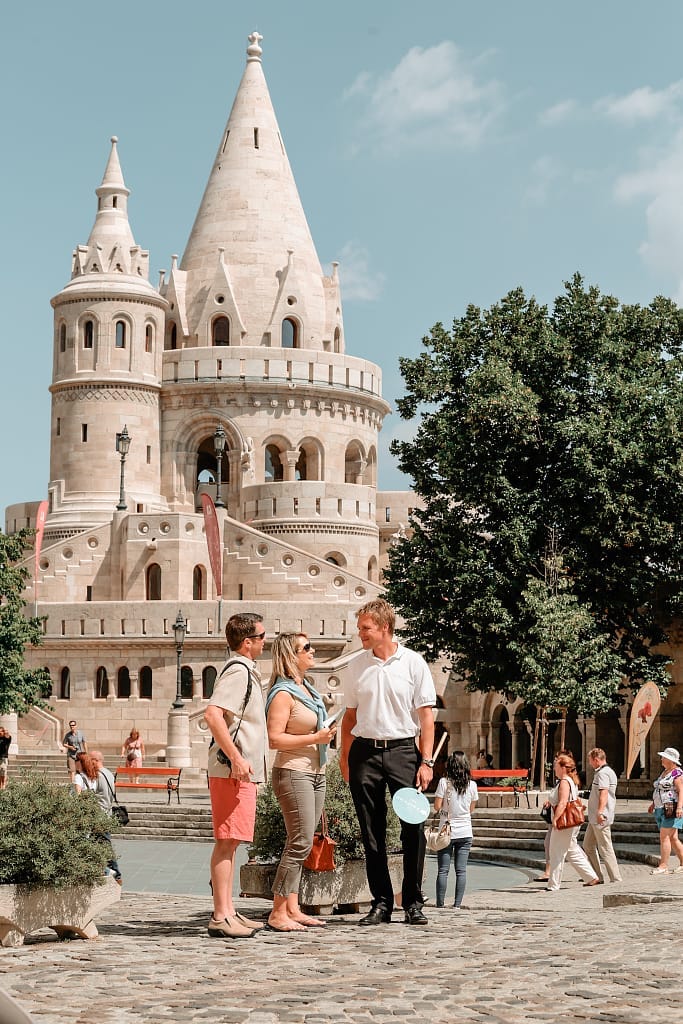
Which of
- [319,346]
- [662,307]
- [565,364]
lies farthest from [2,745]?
[319,346]

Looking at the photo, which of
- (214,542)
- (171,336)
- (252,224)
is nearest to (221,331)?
(171,336)

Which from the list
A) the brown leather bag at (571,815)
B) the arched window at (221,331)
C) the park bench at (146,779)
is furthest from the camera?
the arched window at (221,331)

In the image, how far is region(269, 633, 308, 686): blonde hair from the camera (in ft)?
28.6

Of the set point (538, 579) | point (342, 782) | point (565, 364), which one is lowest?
point (342, 782)

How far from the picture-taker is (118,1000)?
263 inches

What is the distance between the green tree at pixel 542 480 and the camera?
2752cm

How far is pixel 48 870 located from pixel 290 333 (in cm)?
4932

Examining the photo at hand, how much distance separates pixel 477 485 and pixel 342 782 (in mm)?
18085

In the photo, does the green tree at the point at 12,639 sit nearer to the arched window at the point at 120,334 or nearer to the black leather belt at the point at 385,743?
the arched window at the point at 120,334

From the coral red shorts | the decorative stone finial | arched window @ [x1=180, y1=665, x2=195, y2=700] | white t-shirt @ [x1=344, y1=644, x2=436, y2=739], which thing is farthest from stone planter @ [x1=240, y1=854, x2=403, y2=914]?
the decorative stone finial

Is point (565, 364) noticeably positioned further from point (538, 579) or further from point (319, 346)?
point (319, 346)

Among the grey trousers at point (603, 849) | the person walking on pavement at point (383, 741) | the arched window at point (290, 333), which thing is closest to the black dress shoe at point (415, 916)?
the person walking on pavement at point (383, 741)

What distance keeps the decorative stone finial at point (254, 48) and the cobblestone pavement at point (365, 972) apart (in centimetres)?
5545

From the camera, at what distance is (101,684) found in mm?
43250
